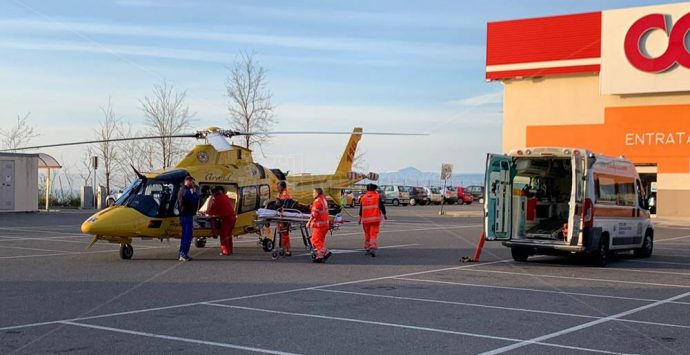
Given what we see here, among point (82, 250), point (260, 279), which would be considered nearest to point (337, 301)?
point (260, 279)

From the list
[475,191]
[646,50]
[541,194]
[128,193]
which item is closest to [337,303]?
[128,193]

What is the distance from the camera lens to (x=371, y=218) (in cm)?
1892

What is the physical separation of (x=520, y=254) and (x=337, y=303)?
8086mm

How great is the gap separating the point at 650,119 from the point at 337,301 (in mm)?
34189

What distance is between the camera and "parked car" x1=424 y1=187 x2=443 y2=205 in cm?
6344

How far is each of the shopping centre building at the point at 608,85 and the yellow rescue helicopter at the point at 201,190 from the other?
25.8 meters

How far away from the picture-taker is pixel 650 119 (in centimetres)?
4106

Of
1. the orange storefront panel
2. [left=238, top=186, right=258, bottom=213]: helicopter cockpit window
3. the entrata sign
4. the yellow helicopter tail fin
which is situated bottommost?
[left=238, top=186, right=258, bottom=213]: helicopter cockpit window

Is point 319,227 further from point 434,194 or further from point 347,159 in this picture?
point 434,194

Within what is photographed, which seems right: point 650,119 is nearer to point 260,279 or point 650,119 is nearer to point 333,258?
point 333,258

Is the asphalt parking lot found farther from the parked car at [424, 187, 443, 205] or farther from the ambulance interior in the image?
the parked car at [424, 187, 443, 205]

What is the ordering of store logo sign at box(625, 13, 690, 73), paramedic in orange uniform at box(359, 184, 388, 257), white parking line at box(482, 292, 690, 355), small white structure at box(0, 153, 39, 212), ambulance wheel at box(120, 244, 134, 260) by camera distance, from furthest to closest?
1. store logo sign at box(625, 13, 690, 73)
2. small white structure at box(0, 153, 39, 212)
3. paramedic in orange uniform at box(359, 184, 388, 257)
4. ambulance wheel at box(120, 244, 134, 260)
5. white parking line at box(482, 292, 690, 355)

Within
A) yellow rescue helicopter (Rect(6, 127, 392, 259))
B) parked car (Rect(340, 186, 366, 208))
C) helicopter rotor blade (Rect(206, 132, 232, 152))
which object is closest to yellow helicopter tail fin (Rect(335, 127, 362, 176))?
yellow rescue helicopter (Rect(6, 127, 392, 259))

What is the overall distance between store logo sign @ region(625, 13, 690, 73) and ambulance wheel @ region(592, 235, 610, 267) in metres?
25.6
